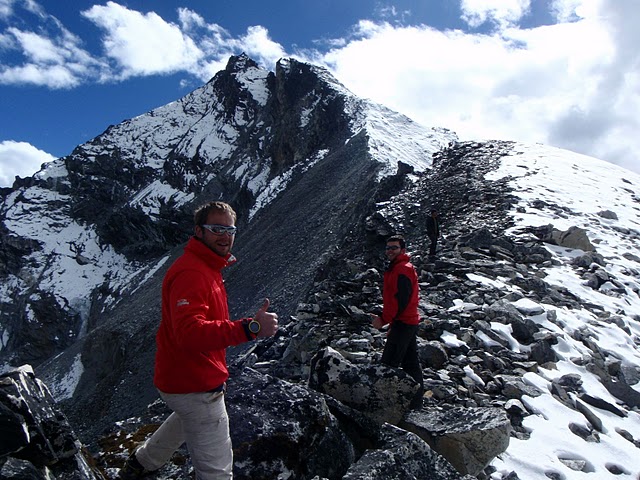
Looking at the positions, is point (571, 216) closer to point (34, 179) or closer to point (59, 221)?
point (59, 221)

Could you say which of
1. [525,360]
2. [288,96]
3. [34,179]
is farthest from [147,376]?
[34,179]

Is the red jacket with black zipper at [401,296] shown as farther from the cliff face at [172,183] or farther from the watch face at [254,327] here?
the cliff face at [172,183]

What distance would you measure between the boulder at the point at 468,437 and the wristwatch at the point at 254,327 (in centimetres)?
250

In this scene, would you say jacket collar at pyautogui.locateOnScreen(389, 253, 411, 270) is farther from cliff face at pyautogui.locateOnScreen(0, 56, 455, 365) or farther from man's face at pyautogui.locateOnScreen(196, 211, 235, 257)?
cliff face at pyautogui.locateOnScreen(0, 56, 455, 365)

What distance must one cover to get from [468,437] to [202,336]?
2968mm

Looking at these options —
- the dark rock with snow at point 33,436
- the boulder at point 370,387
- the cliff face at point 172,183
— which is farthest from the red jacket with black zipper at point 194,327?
the cliff face at point 172,183

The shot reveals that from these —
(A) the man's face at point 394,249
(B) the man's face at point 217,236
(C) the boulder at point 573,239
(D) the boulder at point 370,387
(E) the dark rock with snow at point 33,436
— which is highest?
(C) the boulder at point 573,239

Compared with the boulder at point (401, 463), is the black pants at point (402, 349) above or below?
above

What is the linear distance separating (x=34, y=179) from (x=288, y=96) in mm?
84960

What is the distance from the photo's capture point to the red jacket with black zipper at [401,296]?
6328 mm

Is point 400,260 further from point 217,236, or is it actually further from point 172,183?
point 172,183

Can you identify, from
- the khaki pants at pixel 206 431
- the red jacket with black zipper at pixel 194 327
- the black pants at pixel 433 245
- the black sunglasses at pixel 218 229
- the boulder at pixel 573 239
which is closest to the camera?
the red jacket with black zipper at pixel 194 327

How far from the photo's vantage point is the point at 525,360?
752 cm

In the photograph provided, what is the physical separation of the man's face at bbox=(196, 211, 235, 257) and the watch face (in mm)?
685
